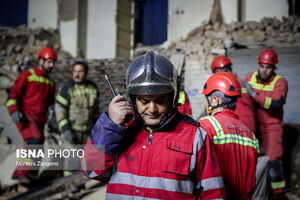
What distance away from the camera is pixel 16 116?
4.22m

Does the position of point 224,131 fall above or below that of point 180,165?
above

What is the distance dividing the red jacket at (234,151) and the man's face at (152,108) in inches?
26.9

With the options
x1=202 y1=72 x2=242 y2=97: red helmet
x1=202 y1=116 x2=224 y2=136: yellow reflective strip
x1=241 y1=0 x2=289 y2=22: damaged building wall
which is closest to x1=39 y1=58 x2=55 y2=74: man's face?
x1=202 y1=72 x2=242 y2=97: red helmet

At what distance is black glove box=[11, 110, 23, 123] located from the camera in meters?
4.20

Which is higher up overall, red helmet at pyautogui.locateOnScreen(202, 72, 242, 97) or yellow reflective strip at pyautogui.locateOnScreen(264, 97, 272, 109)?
red helmet at pyautogui.locateOnScreen(202, 72, 242, 97)

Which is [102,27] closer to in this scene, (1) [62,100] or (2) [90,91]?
(2) [90,91]

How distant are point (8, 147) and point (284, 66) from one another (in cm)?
725

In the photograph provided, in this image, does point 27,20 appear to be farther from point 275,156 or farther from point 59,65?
point 275,156

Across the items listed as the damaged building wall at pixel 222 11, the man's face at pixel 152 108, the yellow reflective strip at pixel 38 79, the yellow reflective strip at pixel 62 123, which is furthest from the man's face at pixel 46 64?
the damaged building wall at pixel 222 11

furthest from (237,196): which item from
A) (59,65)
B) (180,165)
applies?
(59,65)

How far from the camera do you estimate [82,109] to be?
4852mm

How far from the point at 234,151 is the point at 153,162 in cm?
94

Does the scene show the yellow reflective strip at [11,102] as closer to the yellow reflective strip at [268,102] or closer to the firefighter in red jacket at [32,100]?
the firefighter in red jacket at [32,100]

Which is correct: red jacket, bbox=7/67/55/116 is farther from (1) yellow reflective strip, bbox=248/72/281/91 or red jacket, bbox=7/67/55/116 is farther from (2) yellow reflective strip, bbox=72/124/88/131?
(1) yellow reflective strip, bbox=248/72/281/91
